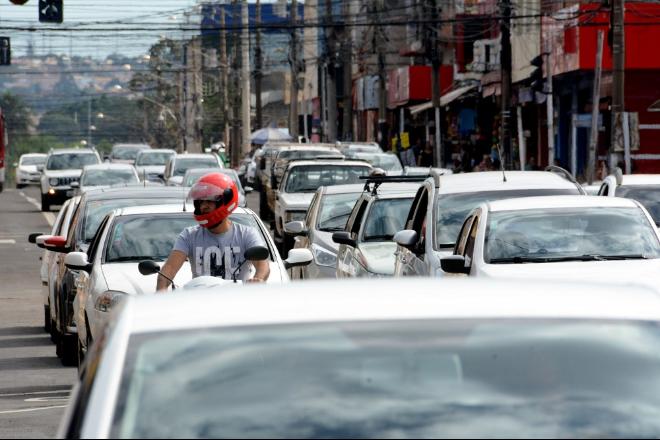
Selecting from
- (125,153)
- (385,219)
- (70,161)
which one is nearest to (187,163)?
(70,161)

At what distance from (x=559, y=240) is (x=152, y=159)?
1656 inches

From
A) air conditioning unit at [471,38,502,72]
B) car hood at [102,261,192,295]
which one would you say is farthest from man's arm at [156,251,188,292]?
air conditioning unit at [471,38,502,72]

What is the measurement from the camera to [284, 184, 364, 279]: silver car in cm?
1867

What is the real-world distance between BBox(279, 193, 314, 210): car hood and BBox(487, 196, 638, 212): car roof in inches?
566

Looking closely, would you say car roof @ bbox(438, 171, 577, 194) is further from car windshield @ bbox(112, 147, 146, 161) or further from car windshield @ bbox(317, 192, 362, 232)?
car windshield @ bbox(112, 147, 146, 161)

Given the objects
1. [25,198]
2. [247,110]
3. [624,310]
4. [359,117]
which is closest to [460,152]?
[25,198]

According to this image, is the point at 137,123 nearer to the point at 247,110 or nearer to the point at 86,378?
the point at 247,110

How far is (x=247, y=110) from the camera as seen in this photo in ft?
258

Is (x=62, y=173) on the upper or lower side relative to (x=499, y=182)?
lower

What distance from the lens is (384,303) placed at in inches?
174

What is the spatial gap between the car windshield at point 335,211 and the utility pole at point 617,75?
380 inches

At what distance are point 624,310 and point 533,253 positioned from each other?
730 centimetres

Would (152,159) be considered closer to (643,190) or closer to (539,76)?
(539,76)

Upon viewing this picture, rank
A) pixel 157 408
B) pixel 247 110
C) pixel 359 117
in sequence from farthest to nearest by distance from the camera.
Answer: pixel 359 117, pixel 247 110, pixel 157 408
